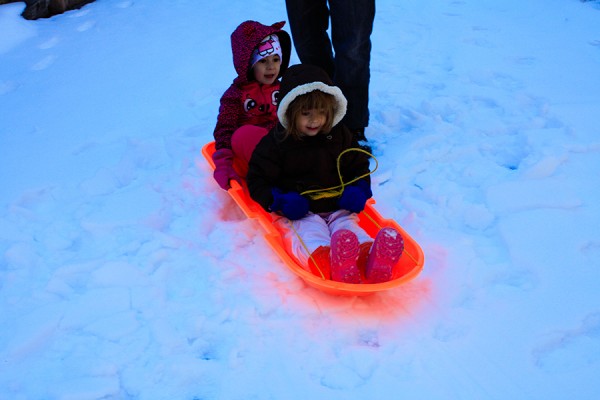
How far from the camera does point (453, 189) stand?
104 inches

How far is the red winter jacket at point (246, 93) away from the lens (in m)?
2.57

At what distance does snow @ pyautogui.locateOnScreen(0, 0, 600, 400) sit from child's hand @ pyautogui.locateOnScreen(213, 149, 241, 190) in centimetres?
18

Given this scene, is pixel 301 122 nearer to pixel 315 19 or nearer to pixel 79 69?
pixel 315 19

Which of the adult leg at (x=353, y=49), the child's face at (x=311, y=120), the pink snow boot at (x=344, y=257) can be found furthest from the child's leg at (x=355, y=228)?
the adult leg at (x=353, y=49)

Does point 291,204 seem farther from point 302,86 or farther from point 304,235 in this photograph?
point 302,86

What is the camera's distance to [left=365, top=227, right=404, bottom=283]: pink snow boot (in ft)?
6.16

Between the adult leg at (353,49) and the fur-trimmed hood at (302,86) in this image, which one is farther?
the adult leg at (353,49)

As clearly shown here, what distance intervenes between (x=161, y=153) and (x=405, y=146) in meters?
1.42

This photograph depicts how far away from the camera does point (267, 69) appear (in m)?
2.66

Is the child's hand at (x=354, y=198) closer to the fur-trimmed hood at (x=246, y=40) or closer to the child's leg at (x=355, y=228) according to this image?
the child's leg at (x=355, y=228)

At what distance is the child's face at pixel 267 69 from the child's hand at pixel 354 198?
0.80m

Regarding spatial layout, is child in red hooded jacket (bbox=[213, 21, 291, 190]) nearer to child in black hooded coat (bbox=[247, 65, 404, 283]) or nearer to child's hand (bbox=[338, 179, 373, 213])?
child in black hooded coat (bbox=[247, 65, 404, 283])

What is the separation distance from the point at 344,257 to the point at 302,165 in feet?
1.87

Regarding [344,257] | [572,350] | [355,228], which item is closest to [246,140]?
[355,228]
